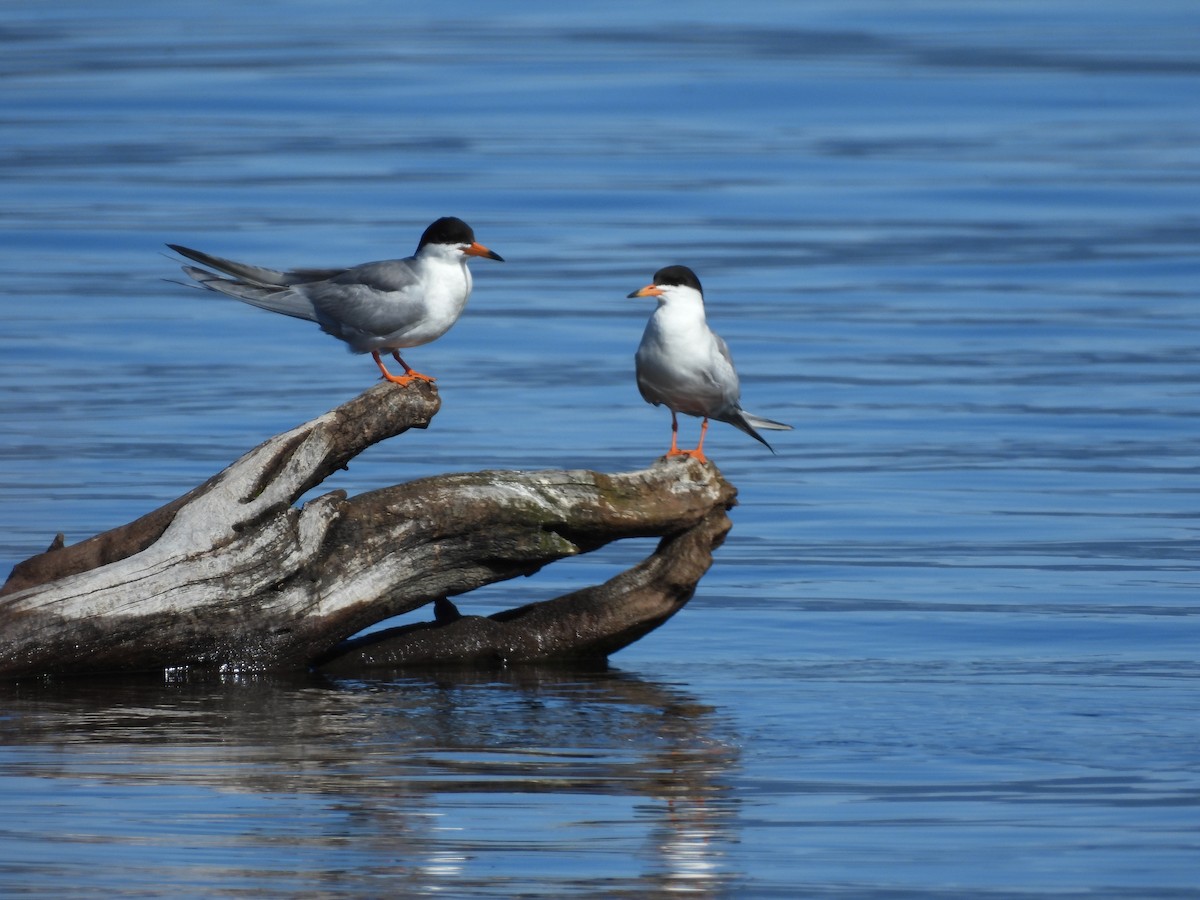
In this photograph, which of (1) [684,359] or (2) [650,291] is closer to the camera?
(1) [684,359]

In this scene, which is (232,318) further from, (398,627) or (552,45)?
(552,45)

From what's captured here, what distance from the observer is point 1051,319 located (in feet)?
74.1

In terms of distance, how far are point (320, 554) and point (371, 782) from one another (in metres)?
1.67

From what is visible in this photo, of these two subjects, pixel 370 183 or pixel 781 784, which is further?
pixel 370 183

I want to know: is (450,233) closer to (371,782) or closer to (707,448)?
(371,782)

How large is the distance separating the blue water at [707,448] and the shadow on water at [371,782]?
0.02 m

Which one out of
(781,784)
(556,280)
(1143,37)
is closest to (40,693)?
(781,784)

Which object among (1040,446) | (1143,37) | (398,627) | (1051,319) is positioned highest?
(1143,37)

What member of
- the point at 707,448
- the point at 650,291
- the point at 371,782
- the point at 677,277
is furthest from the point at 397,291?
the point at 707,448

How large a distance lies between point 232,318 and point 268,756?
52.9 feet

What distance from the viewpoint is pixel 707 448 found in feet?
53.7

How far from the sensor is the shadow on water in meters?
6.41

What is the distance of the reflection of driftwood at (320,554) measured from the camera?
28.1 ft

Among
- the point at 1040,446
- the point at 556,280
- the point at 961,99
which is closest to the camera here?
the point at 1040,446
